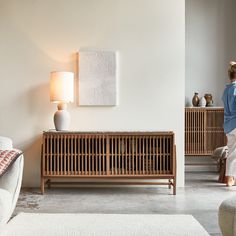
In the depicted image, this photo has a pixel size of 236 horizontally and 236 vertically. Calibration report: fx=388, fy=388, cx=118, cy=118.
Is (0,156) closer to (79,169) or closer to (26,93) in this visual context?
(79,169)

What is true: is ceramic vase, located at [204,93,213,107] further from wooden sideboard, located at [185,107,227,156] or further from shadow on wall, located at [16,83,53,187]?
shadow on wall, located at [16,83,53,187]

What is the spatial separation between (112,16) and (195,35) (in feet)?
7.59

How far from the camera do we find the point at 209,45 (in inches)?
254

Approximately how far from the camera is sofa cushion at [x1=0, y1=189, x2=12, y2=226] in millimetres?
2195

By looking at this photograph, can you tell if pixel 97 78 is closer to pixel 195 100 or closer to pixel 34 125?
pixel 34 125

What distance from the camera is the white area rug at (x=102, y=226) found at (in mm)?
2395

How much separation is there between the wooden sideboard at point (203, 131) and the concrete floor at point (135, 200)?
1.21 metres

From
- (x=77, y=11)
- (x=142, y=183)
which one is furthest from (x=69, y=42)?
(x=142, y=183)

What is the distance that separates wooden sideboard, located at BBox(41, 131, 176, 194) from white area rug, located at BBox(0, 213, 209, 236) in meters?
1.32

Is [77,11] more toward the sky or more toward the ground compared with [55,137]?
more toward the sky

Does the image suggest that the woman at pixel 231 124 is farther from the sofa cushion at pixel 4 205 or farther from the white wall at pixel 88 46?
the sofa cushion at pixel 4 205

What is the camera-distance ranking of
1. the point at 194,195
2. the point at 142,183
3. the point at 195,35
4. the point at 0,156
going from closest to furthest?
the point at 0,156 < the point at 194,195 < the point at 142,183 < the point at 195,35

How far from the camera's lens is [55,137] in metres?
4.23

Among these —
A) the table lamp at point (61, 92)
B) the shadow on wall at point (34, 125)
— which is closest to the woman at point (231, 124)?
the table lamp at point (61, 92)
